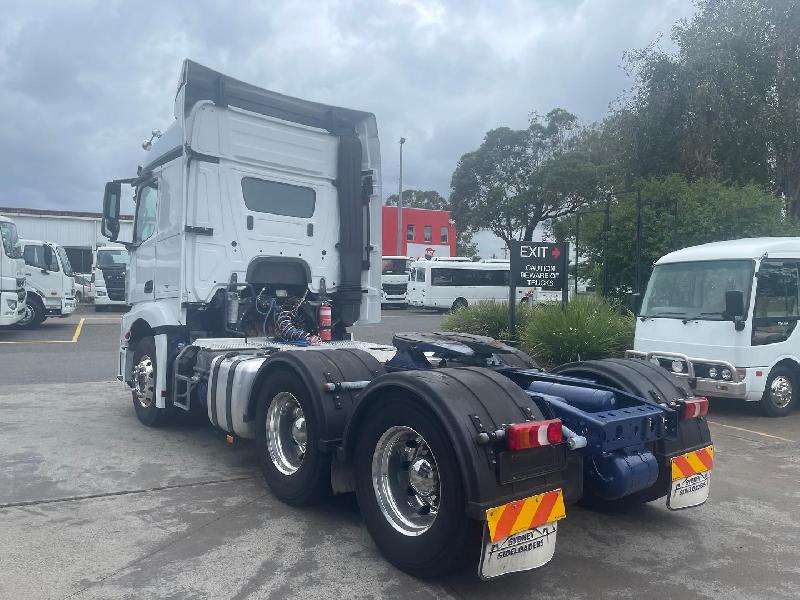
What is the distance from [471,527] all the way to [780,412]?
23.3 ft

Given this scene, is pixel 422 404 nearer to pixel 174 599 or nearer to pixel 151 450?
pixel 174 599

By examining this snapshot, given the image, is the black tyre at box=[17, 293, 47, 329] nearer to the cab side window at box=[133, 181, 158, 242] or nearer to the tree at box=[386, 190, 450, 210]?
the cab side window at box=[133, 181, 158, 242]

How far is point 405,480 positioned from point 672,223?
1301 centimetres

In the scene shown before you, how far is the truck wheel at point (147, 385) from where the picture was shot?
298 inches

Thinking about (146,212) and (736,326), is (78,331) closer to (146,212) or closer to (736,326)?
(146,212)

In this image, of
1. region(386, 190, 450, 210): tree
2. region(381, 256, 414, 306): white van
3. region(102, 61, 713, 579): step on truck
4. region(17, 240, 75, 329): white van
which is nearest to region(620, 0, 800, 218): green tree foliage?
region(381, 256, 414, 306): white van

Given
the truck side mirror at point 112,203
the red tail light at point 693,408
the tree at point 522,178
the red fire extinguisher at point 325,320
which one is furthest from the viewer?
the tree at point 522,178

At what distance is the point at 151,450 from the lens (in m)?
6.87

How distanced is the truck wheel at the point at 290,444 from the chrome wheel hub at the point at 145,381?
8.08 ft

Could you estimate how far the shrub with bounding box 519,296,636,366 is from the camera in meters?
11.8

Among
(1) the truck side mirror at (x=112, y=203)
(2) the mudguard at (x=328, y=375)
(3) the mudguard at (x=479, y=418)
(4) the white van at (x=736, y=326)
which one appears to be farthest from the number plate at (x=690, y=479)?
(1) the truck side mirror at (x=112, y=203)

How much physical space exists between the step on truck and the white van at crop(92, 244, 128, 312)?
19132 millimetres

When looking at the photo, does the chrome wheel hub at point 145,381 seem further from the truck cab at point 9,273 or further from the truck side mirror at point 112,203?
the truck cab at point 9,273

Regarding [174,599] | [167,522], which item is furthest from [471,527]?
[167,522]
